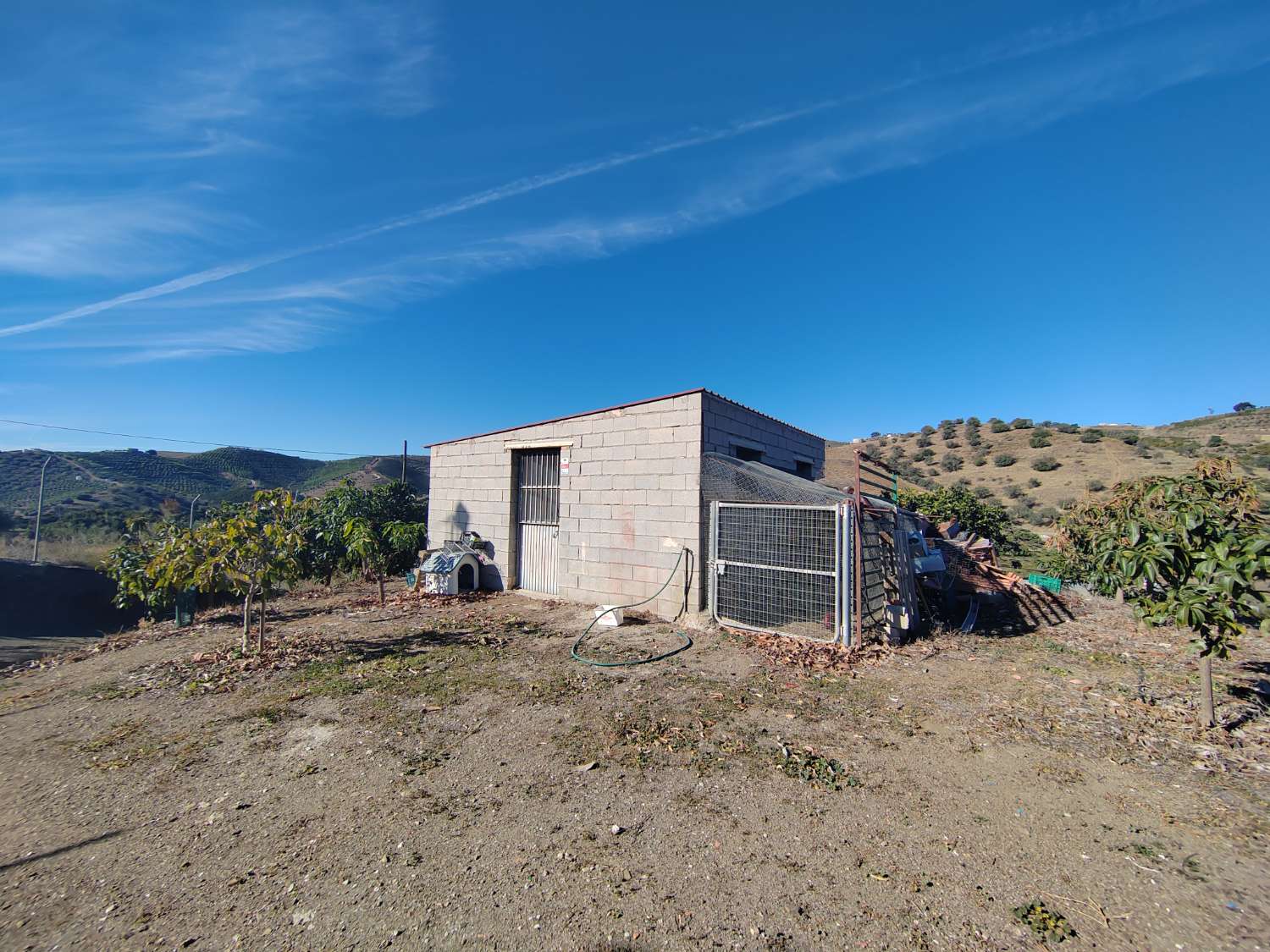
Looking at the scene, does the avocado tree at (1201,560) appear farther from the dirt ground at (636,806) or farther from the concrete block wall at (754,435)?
the concrete block wall at (754,435)

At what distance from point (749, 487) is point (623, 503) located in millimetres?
2371

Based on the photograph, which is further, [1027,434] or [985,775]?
[1027,434]

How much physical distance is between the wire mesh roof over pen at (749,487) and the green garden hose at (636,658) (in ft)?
3.70

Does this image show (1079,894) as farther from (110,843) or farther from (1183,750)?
(110,843)

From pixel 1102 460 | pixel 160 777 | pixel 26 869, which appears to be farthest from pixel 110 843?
pixel 1102 460

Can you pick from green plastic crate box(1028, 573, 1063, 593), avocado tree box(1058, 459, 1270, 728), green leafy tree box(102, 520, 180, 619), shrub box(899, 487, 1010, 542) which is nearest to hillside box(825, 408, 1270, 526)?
shrub box(899, 487, 1010, 542)

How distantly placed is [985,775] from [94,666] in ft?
32.8

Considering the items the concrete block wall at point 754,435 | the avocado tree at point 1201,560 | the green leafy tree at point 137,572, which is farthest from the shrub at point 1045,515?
the green leafy tree at point 137,572

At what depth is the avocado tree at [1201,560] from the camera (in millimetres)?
3838

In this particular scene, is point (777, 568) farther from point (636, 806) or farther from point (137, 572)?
point (137, 572)

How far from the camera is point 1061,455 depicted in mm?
31000

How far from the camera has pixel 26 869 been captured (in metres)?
2.72

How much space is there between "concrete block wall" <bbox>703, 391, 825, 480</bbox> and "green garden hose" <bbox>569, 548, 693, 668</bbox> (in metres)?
2.05

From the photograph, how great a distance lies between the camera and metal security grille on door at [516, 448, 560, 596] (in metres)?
10.2
